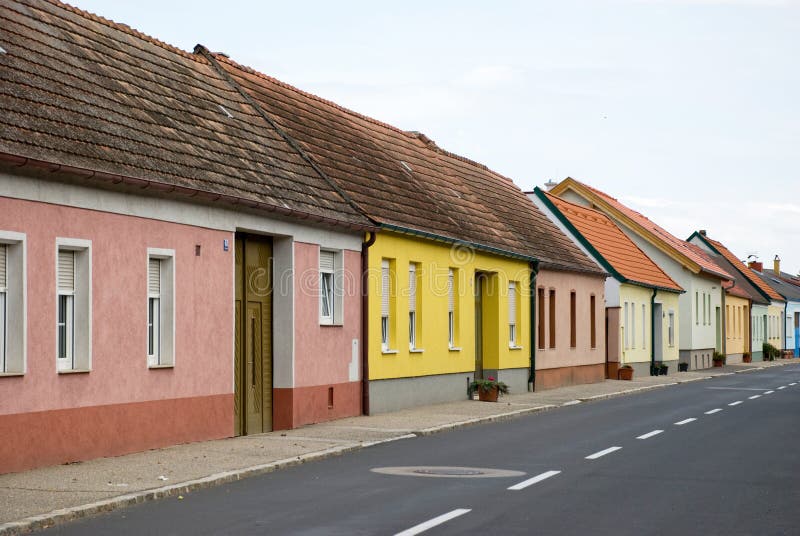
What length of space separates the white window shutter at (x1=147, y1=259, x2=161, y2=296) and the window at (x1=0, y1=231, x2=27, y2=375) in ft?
10.3

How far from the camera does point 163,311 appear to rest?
17.7 metres

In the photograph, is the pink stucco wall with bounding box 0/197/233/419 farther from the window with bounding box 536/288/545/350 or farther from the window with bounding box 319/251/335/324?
the window with bounding box 536/288/545/350

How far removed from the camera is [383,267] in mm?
25750

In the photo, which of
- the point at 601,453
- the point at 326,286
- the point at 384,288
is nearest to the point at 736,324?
the point at 384,288

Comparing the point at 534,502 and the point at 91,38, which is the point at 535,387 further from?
the point at 534,502

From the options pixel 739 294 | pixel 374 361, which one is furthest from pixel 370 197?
pixel 739 294

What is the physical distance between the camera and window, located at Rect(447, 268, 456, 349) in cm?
2948

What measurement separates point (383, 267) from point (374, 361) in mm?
2100

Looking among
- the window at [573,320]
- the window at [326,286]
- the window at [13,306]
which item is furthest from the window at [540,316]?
the window at [13,306]

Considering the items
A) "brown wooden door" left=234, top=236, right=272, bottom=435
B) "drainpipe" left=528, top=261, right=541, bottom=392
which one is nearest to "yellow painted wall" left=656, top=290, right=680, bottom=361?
"drainpipe" left=528, top=261, right=541, bottom=392

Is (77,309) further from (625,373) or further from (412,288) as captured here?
(625,373)

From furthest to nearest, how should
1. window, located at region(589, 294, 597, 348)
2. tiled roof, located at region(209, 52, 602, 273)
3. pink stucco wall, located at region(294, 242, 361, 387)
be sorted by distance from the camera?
window, located at region(589, 294, 597, 348) < tiled roof, located at region(209, 52, 602, 273) < pink stucco wall, located at region(294, 242, 361, 387)

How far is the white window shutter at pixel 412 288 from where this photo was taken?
2714 centimetres

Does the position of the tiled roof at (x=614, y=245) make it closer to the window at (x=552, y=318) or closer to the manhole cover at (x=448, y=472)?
the window at (x=552, y=318)
